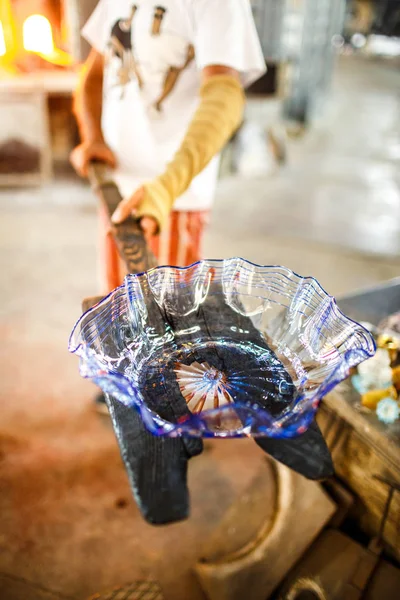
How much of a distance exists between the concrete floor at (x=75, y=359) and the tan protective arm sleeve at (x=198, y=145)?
Answer: 101cm

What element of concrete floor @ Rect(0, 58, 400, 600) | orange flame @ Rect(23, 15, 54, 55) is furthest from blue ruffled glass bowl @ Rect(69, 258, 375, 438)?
orange flame @ Rect(23, 15, 54, 55)

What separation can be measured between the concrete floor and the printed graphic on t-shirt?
126cm

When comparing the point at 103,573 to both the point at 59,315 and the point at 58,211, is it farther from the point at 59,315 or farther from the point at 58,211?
the point at 58,211

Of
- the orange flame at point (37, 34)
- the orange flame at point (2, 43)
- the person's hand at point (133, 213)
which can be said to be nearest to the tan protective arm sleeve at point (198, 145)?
the person's hand at point (133, 213)

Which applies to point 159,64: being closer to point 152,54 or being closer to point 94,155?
point 152,54

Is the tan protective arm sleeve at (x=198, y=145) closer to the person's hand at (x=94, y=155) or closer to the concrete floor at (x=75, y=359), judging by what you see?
the person's hand at (x=94, y=155)

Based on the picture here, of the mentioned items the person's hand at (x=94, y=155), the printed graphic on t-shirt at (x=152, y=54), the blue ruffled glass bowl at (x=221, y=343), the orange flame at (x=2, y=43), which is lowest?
the blue ruffled glass bowl at (x=221, y=343)

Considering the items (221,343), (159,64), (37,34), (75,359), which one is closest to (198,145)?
(159,64)

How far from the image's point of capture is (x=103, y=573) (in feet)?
4.69

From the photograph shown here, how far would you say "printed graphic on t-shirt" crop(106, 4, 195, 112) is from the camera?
1.34m

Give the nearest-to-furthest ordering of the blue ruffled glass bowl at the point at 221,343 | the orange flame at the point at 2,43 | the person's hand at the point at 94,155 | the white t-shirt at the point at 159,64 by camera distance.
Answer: the blue ruffled glass bowl at the point at 221,343 < the white t-shirt at the point at 159,64 < the person's hand at the point at 94,155 < the orange flame at the point at 2,43

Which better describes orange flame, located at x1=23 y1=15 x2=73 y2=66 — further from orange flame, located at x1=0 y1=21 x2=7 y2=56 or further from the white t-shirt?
the white t-shirt

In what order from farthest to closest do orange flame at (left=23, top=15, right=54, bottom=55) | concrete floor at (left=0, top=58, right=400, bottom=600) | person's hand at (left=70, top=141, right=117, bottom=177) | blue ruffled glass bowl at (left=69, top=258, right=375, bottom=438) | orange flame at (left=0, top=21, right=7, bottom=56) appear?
orange flame at (left=0, top=21, right=7, bottom=56) → orange flame at (left=23, top=15, right=54, bottom=55) → person's hand at (left=70, top=141, right=117, bottom=177) → concrete floor at (left=0, top=58, right=400, bottom=600) → blue ruffled glass bowl at (left=69, top=258, right=375, bottom=438)

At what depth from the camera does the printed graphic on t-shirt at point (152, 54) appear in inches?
52.9
